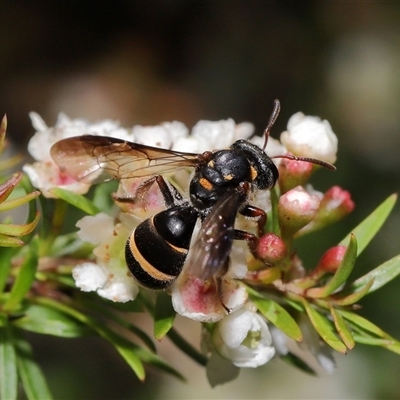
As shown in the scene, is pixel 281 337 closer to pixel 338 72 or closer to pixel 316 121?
pixel 316 121

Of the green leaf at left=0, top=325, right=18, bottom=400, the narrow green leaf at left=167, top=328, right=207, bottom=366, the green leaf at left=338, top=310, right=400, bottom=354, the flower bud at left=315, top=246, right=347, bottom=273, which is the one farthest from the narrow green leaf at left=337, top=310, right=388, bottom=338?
the green leaf at left=0, top=325, right=18, bottom=400

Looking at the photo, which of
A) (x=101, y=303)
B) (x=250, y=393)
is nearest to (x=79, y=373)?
(x=250, y=393)

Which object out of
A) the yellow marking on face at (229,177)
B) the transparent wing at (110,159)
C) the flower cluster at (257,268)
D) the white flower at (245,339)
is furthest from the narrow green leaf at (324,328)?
the transparent wing at (110,159)

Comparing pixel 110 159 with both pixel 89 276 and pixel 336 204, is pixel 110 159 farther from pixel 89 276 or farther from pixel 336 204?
pixel 336 204

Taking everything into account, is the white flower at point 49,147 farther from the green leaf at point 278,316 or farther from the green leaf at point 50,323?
the green leaf at point 278,316

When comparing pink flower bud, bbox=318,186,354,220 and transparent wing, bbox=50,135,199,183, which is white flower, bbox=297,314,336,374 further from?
transparent wing, bbox=50,135,199,183

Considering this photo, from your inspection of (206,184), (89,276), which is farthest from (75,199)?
(206,184)
